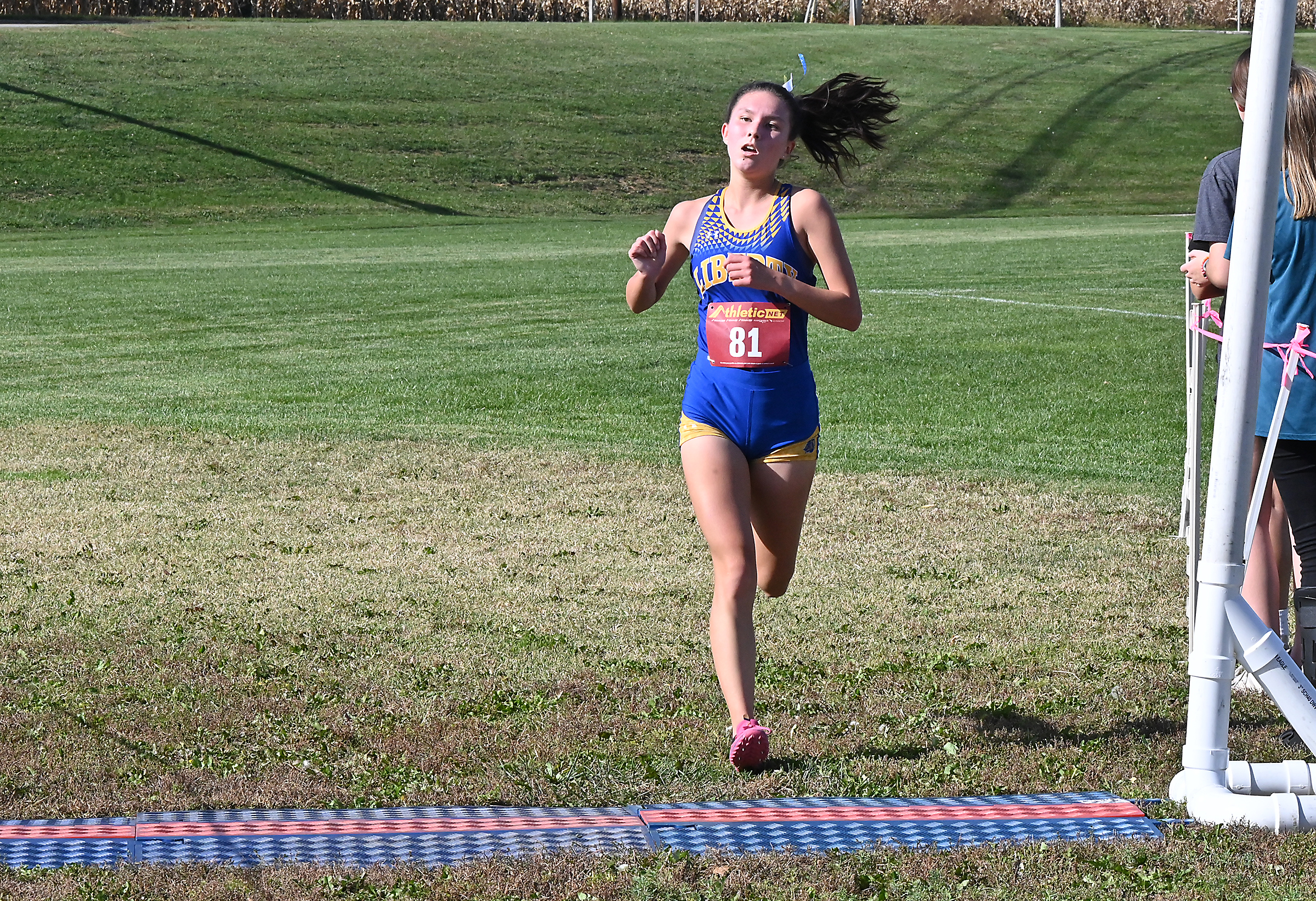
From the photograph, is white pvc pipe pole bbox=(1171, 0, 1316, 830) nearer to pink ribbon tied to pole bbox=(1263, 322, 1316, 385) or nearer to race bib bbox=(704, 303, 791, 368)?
pink ribbon tied to pole bbox=(1263, 322, 1316, 385)

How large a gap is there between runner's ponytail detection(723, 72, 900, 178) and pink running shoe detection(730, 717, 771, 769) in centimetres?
187

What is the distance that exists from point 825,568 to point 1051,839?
356 cm

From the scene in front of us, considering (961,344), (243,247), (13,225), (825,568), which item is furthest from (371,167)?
(825,568)

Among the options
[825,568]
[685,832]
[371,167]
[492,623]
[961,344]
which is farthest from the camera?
[371,167]

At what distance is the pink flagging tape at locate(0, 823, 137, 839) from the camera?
4355mm

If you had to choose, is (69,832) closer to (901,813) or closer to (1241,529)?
(901,813)

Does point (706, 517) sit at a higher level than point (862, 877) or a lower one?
higher

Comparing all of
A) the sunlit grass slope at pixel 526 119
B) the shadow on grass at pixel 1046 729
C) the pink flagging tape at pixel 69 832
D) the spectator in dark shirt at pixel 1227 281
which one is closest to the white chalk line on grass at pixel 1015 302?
the spectator in dark shirt at pixel 1227 281

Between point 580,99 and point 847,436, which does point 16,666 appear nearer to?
point 847,436

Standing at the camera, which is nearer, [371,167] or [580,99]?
[371,167]

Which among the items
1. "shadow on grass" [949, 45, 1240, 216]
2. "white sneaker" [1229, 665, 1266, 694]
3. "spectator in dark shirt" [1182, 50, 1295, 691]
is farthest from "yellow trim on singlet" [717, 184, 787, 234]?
"shadow on grass" [949, 45, 1240, 216]

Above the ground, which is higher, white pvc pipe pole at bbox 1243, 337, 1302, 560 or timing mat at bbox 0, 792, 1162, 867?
white pvc pipe pole at bbox 1243, 337, 1302, 560

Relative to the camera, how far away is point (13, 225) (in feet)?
106

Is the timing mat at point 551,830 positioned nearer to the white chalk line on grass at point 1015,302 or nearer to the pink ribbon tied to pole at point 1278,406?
the pink ribbon tied to pole at point 1278,406
